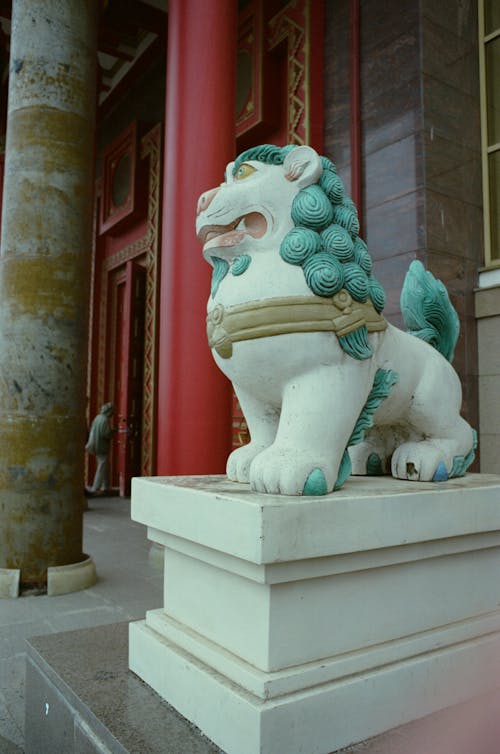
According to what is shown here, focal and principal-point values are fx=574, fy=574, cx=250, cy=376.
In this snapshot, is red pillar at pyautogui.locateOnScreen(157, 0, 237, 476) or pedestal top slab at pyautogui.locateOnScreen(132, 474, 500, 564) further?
red pillar at pyautogui.locateOnScreen(157, 0, 237, 476)

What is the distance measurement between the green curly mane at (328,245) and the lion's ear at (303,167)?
2cm

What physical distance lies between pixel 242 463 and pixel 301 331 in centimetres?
30

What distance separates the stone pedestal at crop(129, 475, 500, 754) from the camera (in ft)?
2.60

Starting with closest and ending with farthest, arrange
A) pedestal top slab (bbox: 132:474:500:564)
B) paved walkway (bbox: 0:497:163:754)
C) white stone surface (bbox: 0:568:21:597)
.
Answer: pedestal top slab (bbox: 132:474:500:564) → paved walkway (bbox: 0:497:163:754) → white stone surface (bbox: 0:568:21:597)

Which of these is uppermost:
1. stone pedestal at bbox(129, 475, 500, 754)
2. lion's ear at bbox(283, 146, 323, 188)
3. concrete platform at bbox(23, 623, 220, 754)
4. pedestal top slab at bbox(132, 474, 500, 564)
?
lion's ear at bbox(283, 146, 323, 188)

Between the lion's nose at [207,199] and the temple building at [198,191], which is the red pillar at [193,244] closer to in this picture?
the temple building at [198,191]

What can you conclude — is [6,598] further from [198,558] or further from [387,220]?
[387,220]

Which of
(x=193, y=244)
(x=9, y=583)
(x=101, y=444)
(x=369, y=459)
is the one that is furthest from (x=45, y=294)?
(x=101, y=444)

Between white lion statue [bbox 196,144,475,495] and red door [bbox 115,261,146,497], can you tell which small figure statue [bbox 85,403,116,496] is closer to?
red door [bbox 115,261,146,497]

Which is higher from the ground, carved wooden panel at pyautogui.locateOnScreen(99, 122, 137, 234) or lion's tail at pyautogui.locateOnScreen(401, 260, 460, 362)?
carved wooden panel at pyautogui.locateOnScreen(99, 122, 137, 234)

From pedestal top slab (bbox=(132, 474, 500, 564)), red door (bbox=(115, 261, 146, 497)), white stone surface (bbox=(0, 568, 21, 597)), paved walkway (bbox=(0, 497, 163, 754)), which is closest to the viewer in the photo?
pedestal top slab (bbox=(132, 474, 500, 564))

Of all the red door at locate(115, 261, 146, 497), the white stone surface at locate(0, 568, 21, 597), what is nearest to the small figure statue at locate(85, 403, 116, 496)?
the red door at locate(115, 261, 146, 497)

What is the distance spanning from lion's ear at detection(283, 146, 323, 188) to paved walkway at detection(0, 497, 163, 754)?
4.37 feet

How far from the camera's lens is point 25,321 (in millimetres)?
2441
